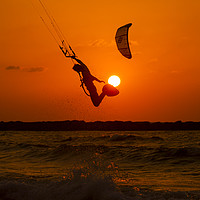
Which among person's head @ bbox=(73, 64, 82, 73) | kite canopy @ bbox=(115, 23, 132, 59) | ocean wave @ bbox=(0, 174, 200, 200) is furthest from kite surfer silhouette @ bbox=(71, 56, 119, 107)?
ocean wave @ bbox=(0, 174, 200, 200)

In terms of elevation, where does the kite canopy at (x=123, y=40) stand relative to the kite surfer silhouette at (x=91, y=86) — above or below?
above

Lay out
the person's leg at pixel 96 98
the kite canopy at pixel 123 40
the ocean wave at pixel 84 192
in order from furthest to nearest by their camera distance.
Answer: the kite canopy at pixel 123 40 → the person's leg at pixel 96 98 → the ocean wave at pixel 84 192

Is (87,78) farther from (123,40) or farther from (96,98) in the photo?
(123,40)

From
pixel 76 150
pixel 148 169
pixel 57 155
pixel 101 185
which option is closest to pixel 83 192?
pixel 101 185

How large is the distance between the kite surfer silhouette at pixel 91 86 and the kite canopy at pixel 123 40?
1.41 meters

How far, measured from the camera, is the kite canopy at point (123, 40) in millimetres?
11422

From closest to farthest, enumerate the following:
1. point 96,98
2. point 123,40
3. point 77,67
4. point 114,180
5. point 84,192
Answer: point 77,67 < point 96,98 < point 84,192 < point 123,40 < point 114,180

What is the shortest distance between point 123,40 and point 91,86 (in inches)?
80.0

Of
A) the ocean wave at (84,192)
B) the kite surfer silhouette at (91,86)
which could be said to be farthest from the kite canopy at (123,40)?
the ocean wave at (84,192)

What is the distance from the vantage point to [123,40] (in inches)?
456

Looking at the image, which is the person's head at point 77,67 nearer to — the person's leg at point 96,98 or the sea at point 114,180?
the person's leg at point 96,98

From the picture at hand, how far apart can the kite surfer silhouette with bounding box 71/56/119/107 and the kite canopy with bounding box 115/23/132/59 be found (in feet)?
4.63

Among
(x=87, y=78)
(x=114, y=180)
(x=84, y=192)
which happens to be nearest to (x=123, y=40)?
(x=87, y=78)

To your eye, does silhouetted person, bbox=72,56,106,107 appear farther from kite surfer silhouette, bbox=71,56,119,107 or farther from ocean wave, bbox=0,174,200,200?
ocean wave, bbox=0,174,200,200
